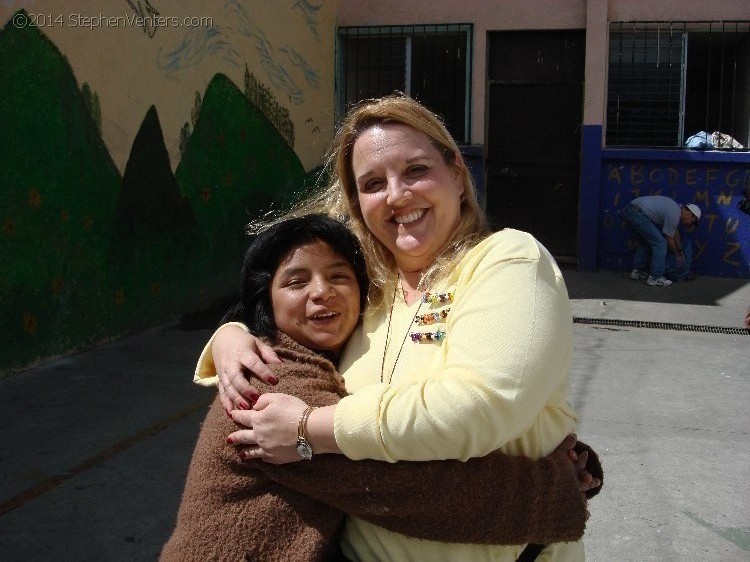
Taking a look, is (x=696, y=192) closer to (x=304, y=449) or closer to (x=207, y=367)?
(x=207, y=367)

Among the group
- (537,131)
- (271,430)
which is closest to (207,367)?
(271,430)

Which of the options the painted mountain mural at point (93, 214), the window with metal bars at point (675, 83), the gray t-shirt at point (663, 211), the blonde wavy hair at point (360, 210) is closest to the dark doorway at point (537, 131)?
the window with metal bars at point (675, 83)

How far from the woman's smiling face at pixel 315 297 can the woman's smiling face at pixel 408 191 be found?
137mm

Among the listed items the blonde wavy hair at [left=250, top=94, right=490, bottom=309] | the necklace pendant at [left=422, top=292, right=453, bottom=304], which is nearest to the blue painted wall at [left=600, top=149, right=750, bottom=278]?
the blonde wavy hair at [left=250, top=94, right=490, bottom=309]

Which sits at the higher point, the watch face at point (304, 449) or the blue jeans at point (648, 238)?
the watch face at point (304, 449)

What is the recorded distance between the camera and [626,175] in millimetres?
10570

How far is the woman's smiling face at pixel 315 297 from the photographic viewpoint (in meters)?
1.82

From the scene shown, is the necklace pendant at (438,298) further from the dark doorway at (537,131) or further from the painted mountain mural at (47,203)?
the dark doorway at (537,131)

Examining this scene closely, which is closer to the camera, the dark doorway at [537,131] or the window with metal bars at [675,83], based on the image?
the window with metal bars at [675,83]

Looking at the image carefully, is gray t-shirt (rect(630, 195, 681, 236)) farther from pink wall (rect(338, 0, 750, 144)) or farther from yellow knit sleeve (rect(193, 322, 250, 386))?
yellow knit sleeve (rect(193, 322, 250, 386))

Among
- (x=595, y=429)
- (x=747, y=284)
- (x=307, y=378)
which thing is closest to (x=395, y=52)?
(x=747, y=284)

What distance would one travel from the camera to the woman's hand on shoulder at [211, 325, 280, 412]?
165cm

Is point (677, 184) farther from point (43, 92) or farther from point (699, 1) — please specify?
point (43, 92)

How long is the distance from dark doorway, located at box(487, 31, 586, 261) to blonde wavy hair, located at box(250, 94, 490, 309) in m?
8.97
